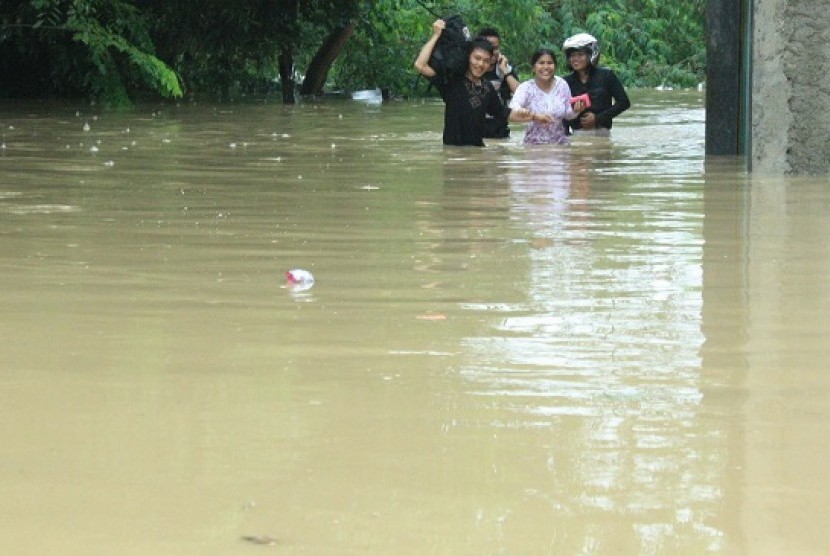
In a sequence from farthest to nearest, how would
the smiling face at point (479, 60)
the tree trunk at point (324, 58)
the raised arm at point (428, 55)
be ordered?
the tree trunk at point (324, 58)
the smiling face at point (479, 60)
the raised arm at point (428, 55)

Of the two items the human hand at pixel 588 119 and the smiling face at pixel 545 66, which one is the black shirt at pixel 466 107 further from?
the human hand at pixel 588 119

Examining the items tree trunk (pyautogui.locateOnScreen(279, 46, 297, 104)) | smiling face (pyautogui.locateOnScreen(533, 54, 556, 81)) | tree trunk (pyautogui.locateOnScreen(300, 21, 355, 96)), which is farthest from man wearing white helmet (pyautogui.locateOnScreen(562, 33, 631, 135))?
tree trunk (pyautogui.locateOnScreen(300, 21, 355, 96))

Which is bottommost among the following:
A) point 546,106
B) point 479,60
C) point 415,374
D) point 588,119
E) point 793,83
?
point 415,374

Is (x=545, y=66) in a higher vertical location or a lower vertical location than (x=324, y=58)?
higher

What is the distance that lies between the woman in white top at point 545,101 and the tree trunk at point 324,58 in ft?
48.8

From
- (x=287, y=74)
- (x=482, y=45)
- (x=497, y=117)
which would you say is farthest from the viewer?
(x=287, y=74)

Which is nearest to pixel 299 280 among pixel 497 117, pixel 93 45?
pixel 497 117

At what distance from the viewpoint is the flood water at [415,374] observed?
11.7ft

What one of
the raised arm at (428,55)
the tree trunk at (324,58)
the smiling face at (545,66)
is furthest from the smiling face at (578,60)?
the tree trunk at (324,58)

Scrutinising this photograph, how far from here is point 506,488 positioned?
3785 millimetres

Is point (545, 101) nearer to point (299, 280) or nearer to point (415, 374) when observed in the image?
point (299, 280)

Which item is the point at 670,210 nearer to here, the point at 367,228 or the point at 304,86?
the point at 367,228

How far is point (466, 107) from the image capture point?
14.3 m

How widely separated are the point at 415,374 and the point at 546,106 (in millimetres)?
9654
